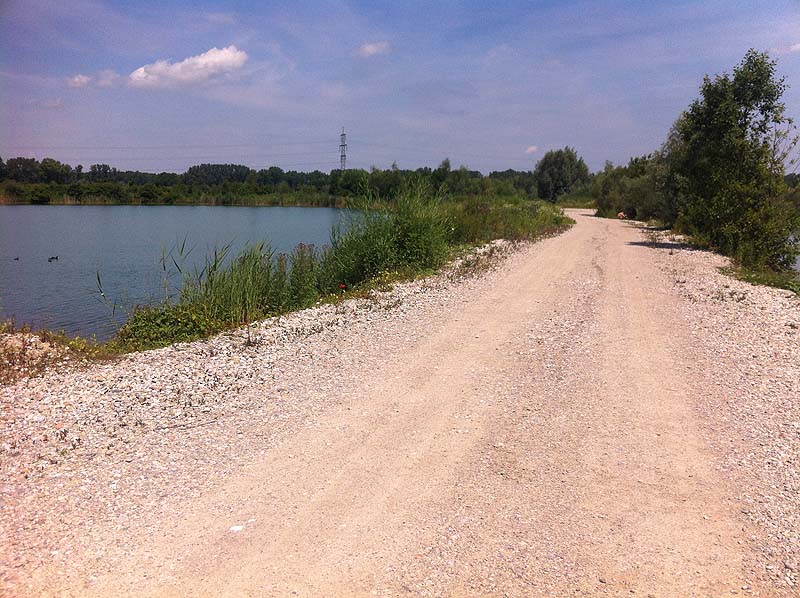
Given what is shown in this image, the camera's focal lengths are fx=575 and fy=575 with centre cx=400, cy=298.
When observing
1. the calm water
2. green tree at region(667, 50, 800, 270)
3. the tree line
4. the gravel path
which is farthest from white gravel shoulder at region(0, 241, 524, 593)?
the tree line

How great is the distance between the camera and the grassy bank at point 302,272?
357 inches

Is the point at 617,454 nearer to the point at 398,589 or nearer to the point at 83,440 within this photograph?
the point at 398,589

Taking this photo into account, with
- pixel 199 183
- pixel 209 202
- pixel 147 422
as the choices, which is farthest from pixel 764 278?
pixel 199 183

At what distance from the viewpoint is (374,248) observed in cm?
1413

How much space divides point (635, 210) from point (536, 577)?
45413mm

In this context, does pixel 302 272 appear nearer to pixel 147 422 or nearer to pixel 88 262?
pixel 147 422

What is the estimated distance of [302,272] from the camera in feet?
41.9

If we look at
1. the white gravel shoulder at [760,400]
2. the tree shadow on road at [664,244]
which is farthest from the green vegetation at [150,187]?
the white gravel shoulder at [760,400]

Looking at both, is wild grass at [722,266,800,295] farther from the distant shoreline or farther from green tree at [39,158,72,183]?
green tree at [39,158,72,183]

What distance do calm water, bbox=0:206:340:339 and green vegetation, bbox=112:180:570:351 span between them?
922mm

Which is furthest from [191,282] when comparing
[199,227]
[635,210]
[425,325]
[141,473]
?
[635,210]

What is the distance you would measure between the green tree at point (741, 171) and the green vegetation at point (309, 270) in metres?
8.47

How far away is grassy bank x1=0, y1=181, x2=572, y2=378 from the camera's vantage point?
9070 millimetres

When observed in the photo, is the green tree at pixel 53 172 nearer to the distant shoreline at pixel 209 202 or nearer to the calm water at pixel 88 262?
the distant shoreline at pixel 209 202
